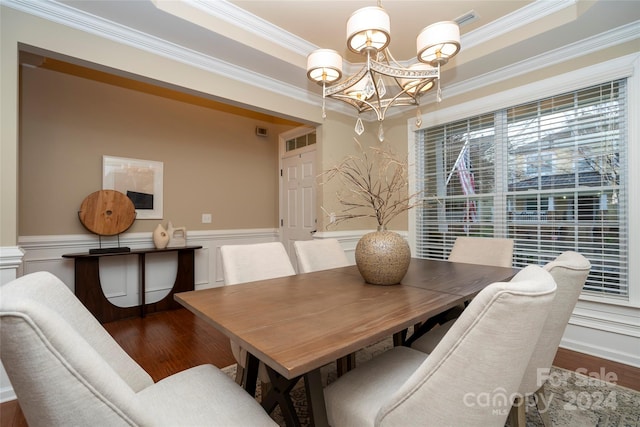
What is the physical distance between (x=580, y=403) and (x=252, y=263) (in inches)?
86.3

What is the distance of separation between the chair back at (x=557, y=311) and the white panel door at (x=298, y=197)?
3.21m

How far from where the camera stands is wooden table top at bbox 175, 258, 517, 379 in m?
0.86

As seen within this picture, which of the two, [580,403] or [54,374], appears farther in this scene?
[580,403]

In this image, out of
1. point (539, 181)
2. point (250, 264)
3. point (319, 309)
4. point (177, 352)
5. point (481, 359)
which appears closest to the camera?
point (481, 359)

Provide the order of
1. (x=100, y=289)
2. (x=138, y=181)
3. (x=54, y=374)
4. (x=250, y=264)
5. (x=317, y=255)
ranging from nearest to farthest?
(x=54, y=374), (x=250, y=264), (x=317, y=255), (x=100, y=289), (x=138, y=181)

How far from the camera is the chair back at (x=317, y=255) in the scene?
219 centimetres

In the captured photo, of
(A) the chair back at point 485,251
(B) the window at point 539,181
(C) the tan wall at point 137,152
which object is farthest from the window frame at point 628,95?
(C) the tan wall at point 137,152

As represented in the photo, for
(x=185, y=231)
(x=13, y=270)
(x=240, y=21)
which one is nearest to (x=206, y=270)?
(x=185, y=231)

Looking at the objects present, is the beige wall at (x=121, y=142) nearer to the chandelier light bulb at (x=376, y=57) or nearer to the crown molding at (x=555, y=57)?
the chandelier light bulb at (x=376, y=57)

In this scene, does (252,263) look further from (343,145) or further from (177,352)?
(343,145)

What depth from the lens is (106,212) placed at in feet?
10.7

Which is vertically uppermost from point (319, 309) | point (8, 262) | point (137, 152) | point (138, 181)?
point (137, 152)

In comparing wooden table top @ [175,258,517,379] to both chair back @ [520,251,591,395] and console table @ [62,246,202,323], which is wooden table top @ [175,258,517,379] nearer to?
chair back @ [520,251,591,395]

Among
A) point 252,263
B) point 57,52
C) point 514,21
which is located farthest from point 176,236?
point 514,21
